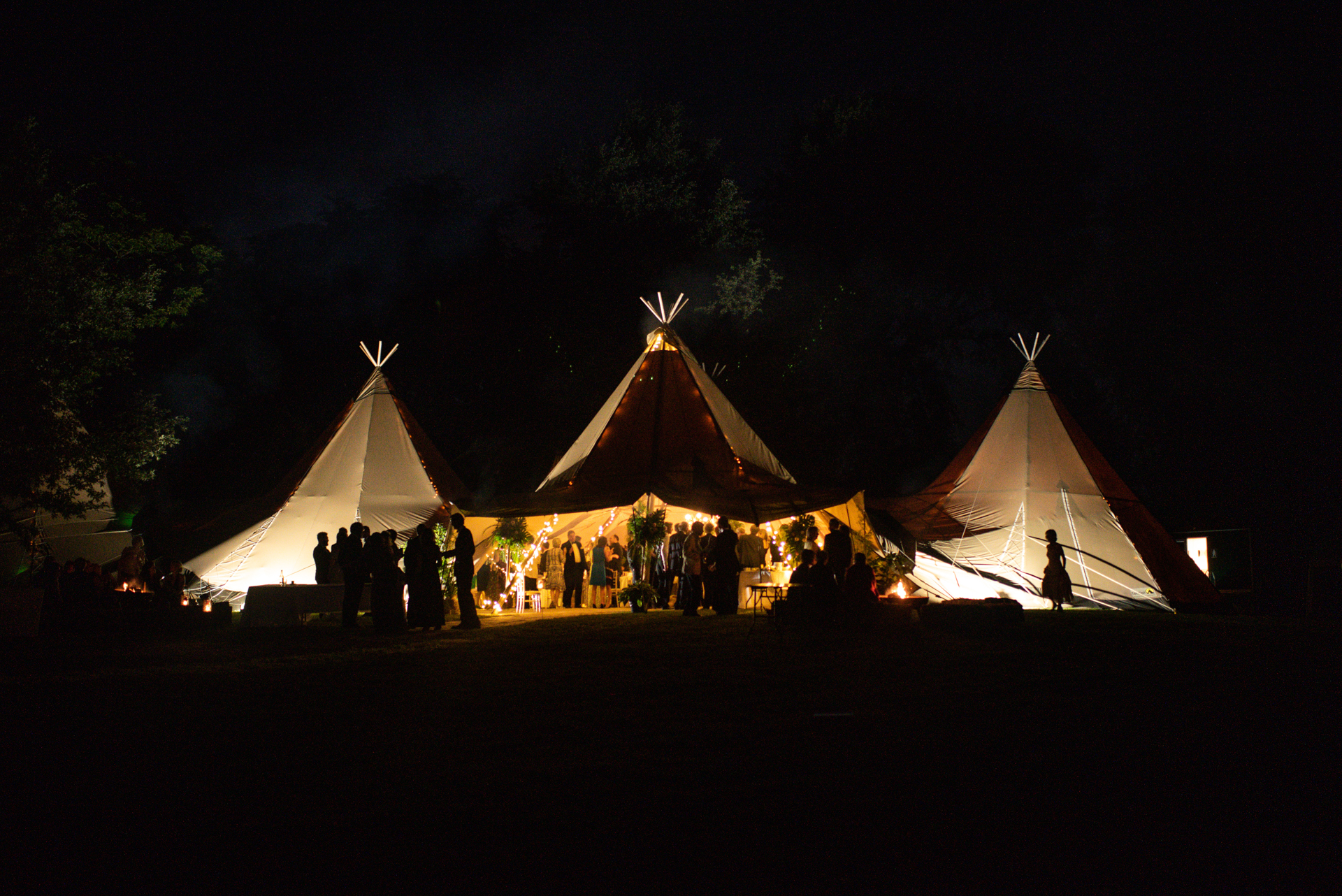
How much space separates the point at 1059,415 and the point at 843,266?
10.5m

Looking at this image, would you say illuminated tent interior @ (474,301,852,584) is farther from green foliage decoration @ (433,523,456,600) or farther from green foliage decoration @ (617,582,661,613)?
green foliage decoration @ (617,582,661,613)

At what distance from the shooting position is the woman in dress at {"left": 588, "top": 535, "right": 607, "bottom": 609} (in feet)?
51.8

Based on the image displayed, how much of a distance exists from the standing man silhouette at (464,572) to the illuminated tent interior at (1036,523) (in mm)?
7158

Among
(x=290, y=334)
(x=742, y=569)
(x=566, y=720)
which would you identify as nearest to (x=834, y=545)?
(x=742, y=569)

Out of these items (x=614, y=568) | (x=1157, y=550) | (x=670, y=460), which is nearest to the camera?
(x=1157, y=550)

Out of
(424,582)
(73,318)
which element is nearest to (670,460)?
(424,582)

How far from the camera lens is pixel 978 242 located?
24.3 metres

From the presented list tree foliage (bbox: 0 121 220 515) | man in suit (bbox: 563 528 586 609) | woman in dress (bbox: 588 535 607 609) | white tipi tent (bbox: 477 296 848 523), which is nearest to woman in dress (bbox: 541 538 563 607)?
woman in dress (bbox: 588 535 607 609)

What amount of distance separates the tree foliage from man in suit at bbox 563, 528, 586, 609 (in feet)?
21.5

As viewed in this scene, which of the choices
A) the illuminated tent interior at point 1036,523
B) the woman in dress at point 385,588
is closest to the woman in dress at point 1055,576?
the illuminated tent interior at point 1036,523

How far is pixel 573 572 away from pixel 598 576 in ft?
1.58

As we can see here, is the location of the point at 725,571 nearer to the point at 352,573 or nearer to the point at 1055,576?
the point at 1055,576

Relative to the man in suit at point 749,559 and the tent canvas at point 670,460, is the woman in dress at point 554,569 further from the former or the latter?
the man in suit at point 749,559

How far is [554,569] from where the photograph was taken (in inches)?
659
